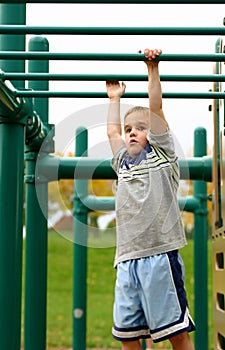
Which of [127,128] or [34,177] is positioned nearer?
[127,128]

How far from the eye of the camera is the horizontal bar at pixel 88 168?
3088 mm

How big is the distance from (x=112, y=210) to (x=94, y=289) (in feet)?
19.6

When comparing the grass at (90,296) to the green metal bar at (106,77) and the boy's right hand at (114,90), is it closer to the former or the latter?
the boy's right hand at (114,90)

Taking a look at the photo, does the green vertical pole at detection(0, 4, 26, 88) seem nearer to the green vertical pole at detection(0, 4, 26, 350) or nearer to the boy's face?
the green vertical pole at detection(0, 4, 26, 350)

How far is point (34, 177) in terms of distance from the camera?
300 cm

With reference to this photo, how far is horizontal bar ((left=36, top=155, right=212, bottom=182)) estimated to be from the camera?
3.09 meters

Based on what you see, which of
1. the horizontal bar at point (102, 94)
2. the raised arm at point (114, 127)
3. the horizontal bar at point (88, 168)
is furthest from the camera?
the horizontal bar at point (88, 168)

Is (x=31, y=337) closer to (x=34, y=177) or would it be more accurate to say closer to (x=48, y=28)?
(x=34, y=177)

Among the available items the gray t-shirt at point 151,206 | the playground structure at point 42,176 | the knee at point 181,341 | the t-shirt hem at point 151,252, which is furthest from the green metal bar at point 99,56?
the knee at point 181,341

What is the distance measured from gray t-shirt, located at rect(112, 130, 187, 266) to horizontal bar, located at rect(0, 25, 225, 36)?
0.58 metres

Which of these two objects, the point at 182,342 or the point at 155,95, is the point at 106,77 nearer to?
the point at 155,95

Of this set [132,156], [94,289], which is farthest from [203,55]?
[94,289]

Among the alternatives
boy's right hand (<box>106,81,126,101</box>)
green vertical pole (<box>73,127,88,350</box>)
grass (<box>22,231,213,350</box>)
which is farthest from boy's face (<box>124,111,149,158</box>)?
grass (<box>22,231,213,350</box>)

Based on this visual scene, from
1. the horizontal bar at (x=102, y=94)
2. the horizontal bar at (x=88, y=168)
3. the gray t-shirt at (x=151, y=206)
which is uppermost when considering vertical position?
the horizontal bar at (x=102, y=94)
